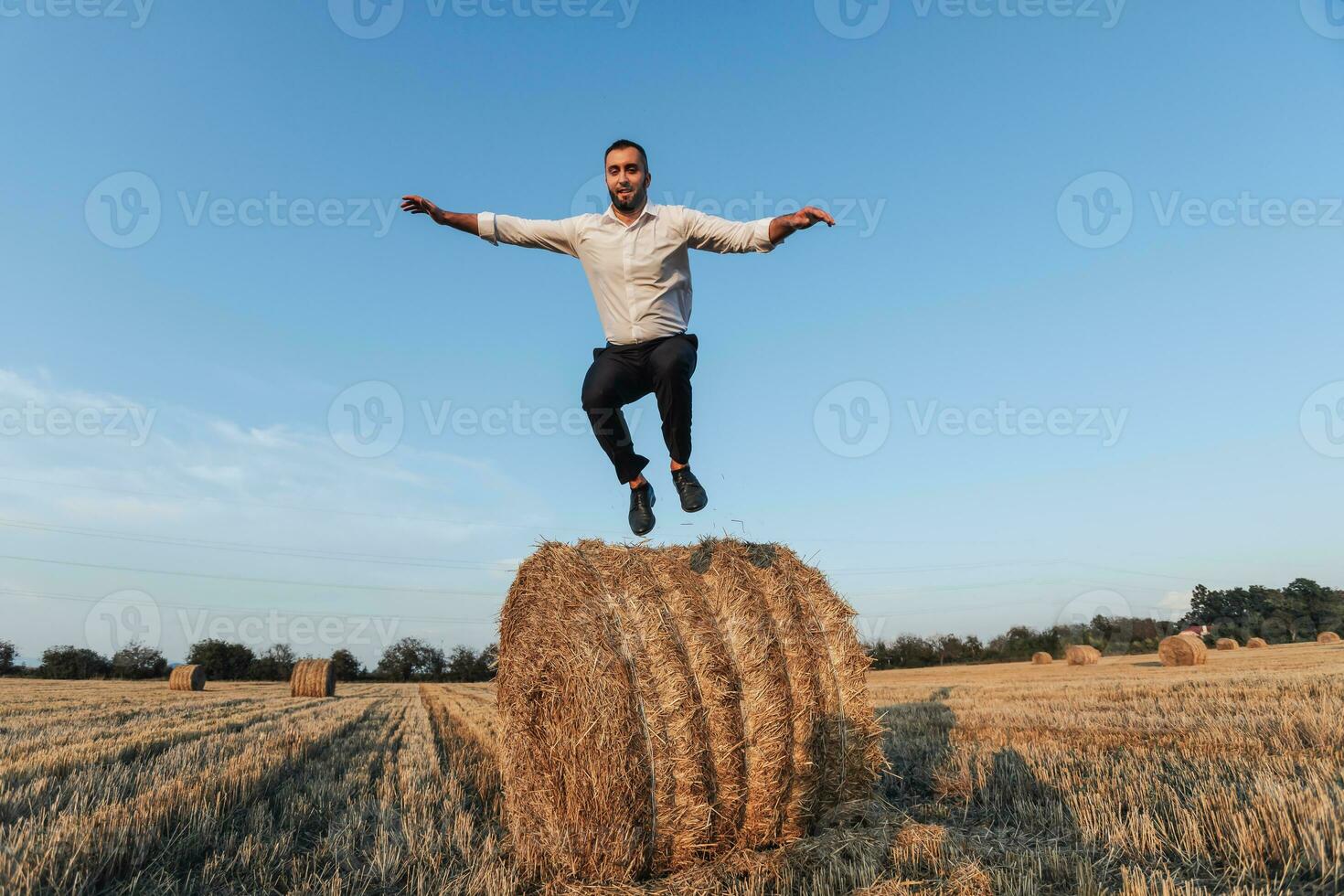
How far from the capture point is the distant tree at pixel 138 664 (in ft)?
165

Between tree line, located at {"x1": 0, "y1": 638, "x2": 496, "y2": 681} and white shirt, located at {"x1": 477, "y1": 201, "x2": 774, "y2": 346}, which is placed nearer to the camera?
white shirt, located at {"x1": 477, "y1": 201, "x2": 774, "y2": 346}

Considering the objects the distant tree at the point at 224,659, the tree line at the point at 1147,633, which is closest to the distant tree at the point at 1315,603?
the tree line at the point at 1147,633

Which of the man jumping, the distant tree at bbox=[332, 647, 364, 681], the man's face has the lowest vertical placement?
the distant tree at bbox=[332, 647, 364, 681]

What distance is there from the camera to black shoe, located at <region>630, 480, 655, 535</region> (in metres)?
5.27

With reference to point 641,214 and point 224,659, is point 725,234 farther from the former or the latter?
point 224,659

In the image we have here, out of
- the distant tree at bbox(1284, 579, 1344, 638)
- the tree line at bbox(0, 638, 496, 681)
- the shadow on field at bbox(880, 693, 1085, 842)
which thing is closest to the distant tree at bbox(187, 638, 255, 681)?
the tree line at bbox(0, 638, 496, 681)

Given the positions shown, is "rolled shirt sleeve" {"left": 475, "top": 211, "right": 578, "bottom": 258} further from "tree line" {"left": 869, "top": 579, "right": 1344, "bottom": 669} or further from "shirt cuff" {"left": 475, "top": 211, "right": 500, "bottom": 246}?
"tree line" {"left": 869, "top": 579, "right": 1344, "bottom": 669}

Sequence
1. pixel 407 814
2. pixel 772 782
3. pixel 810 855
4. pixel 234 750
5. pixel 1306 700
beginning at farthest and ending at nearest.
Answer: pixel 1306 700, pixel 234 750, pixel 407 814, pixel 772 782, pixel 810 855

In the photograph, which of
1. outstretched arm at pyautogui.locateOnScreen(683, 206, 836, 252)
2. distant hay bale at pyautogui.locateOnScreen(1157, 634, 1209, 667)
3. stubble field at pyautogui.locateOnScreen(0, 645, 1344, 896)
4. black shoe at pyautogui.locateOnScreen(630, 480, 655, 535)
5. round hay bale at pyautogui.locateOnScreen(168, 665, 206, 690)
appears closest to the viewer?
stubble field at pyautogui.locateOnScreen(0, 645, 1344, 896)

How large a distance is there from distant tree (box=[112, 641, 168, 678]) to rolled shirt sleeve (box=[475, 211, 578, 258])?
5821cm

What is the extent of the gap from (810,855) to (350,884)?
2.58 m

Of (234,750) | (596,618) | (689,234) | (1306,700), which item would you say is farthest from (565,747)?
(1306,700)

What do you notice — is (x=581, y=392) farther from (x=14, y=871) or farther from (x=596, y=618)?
(x=14, y=871)

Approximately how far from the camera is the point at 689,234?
487 cm
